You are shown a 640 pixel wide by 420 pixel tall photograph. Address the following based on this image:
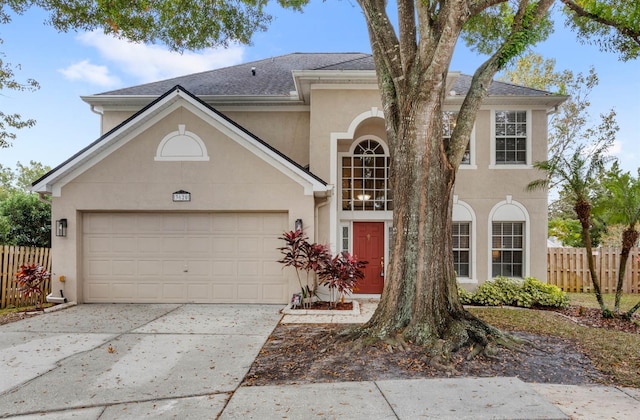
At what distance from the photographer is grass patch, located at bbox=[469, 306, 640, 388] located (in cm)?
509

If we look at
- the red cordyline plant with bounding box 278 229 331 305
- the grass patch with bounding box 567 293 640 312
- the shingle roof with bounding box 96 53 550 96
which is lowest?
the grass patch with bounding box 567 293 640 312

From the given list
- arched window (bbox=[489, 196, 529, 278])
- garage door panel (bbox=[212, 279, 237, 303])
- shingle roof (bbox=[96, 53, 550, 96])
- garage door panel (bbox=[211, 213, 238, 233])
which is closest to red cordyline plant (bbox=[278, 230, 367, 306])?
garage door panel (bbox=[211, 213, 238, 233])

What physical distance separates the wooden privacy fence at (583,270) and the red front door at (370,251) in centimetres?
696

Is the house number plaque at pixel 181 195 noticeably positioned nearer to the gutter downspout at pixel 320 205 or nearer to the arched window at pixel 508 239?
the gutter downspout at pixel 320 205

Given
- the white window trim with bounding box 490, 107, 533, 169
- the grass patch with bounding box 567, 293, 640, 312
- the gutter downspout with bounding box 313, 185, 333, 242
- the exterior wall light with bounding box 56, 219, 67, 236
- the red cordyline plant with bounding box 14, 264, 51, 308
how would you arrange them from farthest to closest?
the white window trim with bounding box 490, 107, 533, 169 → the grass patch with bounding box 567, 293, 640, 312 → the gutter downspout with bounding box 313, 185, 333, 242 → the exterior wall light with bounding box 56, 219, 67, 236 → the red cordyline plant with bounding box 14, 264, 51, 308

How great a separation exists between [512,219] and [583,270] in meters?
4.98

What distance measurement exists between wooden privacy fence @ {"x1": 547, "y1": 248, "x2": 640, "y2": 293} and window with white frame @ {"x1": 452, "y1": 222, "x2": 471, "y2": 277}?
4697 mm

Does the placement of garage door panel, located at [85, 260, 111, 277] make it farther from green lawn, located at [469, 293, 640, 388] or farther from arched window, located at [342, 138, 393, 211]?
green lawn, located at [469, 293, 640, 388]

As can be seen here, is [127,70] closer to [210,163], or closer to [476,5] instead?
[210,163]

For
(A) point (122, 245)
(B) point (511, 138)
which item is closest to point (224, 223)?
(A) point (122, 245)

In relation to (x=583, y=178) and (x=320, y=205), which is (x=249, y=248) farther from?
(x=583, y=178)

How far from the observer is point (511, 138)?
11.3 m

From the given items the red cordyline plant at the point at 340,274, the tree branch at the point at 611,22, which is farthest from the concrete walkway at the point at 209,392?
the tree branch at the point at 611,22

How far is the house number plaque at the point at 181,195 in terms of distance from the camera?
9609mm
